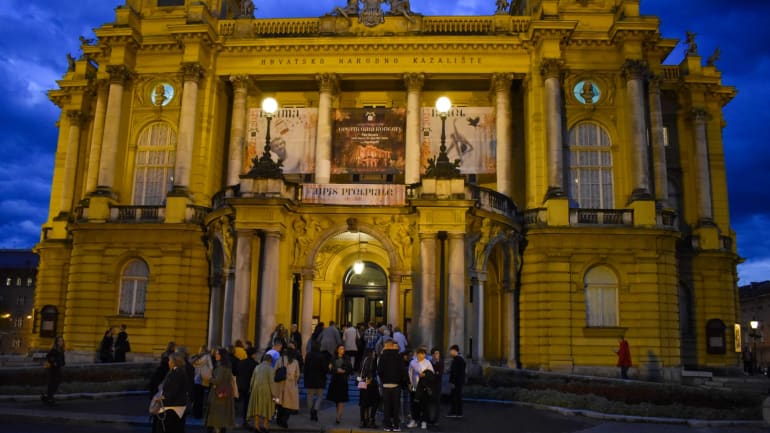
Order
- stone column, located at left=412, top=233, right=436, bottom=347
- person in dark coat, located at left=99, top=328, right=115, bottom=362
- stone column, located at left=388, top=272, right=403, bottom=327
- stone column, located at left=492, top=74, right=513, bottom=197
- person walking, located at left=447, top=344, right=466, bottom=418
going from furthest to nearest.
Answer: stone column, located at left=492, top=74, right=513, bottom=197 → person in dark coat, located at left=99, top=328, right=115, bottom=362 → stone column, located at left=388, top=272, right=403, bottom=327 → stone column, located at left=412, top=233, right=436, bottom=347 → person walking, located at left=447, top=344, right=466, bottom=418

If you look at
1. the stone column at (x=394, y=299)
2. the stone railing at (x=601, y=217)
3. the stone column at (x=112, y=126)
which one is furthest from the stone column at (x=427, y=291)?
the stone column at (x=112, y=126)

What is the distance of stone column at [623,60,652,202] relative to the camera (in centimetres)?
3491

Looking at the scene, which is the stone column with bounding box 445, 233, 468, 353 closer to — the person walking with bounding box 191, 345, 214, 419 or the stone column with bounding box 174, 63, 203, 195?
the person walking with bounding box 191, 345, 214, 419

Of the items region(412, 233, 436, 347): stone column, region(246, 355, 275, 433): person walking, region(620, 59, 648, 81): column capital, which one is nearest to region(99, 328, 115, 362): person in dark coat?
region(412, 233, 436, 347): stone column

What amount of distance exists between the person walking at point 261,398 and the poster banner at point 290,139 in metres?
21.7

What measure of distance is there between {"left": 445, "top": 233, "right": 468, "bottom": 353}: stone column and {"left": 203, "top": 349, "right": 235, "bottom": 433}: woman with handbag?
12248 mm

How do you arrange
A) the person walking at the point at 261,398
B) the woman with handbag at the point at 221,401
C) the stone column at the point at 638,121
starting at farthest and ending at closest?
the stone column at the point at 638,121
the person walking at the point at 261,398
the woman with handbag at the point at 221,401

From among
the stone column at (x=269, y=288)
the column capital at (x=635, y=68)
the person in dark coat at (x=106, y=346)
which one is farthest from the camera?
the column capital at (x=635, y=68)

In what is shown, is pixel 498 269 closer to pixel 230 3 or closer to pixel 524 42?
pixel 524 42

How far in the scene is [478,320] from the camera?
29.1 meters

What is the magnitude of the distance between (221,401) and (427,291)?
12545 millimetres

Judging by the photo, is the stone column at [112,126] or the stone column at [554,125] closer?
the stone column at [554,125]

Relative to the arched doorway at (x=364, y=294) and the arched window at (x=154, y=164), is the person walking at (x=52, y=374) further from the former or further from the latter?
the arched window at (x=154, y=164)

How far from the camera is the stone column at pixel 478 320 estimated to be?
28.0 metres
